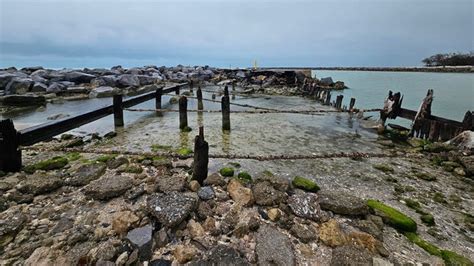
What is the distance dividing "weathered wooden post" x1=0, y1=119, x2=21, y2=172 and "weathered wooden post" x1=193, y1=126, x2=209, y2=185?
139 inches

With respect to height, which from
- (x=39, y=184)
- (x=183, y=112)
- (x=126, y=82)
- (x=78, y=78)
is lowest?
(x=39, y=184)

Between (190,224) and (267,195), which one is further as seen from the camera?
(267,195)

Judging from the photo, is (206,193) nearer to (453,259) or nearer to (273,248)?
(273,248)

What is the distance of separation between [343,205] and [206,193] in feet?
7.89

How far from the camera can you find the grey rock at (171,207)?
140 inches

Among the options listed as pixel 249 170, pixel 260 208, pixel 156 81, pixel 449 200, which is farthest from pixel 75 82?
pixel 449 200

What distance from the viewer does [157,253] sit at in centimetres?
315

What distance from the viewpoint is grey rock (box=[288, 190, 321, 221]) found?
4.02 meters

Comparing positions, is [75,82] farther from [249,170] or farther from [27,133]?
[249,170]

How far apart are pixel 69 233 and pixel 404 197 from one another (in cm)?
618

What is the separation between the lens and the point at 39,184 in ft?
14.2

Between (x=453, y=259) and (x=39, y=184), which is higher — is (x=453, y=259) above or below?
below

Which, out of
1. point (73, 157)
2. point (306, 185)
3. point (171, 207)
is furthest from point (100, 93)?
point (306, 185)

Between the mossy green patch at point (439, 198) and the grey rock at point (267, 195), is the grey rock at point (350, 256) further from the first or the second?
the mossy green patch at point (439, 198)
